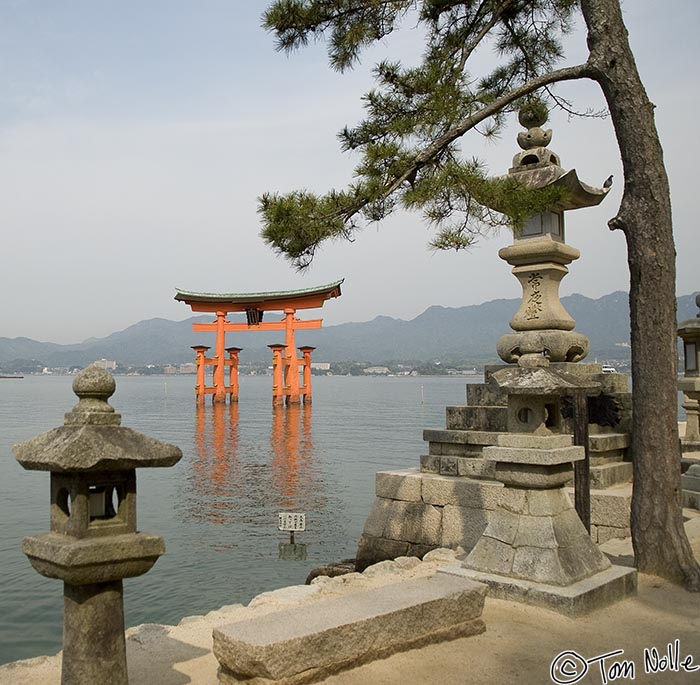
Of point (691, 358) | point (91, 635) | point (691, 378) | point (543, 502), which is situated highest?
point (691, 358)

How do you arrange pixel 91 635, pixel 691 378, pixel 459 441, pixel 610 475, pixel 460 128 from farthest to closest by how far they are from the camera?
pixel 691 378 < pixel 459 441 < pixel 610 475 < pixel 460 128 < pixel 91 635

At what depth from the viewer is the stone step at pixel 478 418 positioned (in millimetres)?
7910

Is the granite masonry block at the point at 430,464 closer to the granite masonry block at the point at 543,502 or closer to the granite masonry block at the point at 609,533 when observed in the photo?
the granite masonry block at the point at 609,533

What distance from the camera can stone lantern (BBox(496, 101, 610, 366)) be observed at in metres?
8.09

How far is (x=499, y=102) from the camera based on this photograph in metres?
6.26

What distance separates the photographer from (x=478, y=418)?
8086 mm

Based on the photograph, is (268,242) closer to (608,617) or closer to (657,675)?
(608,617)

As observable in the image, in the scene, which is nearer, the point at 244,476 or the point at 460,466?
the point at 460,466

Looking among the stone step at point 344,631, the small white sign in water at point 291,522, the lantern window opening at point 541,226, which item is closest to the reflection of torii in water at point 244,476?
the small white sign in water at point 291,522

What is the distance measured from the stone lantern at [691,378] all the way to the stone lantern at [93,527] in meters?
11.3

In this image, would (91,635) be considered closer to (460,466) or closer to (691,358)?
(460,466)

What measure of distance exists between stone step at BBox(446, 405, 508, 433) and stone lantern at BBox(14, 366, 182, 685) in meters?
5.37

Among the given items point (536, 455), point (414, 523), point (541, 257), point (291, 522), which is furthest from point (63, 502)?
point (291, 522)

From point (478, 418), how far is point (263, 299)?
35.6 metres
